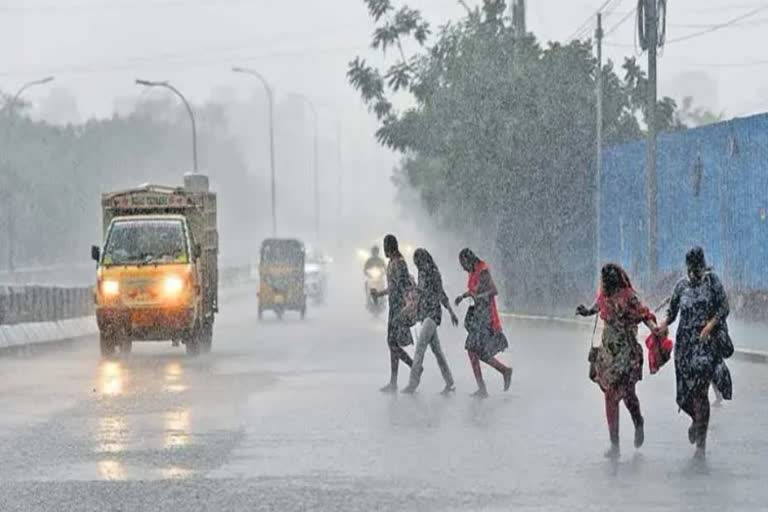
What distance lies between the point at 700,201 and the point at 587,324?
515cm

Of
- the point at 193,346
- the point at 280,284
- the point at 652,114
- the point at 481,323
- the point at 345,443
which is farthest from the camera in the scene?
the point at 280,284

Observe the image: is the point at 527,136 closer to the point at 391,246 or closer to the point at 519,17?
the point at 519,17

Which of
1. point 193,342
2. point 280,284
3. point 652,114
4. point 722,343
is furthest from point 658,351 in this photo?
point 280,284

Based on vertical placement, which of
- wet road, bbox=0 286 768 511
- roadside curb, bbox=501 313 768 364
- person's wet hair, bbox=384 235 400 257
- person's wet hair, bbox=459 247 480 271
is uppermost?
person's wet hair, bbox=384 235 400 257

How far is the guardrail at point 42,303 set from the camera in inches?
1357

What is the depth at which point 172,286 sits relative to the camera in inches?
1198

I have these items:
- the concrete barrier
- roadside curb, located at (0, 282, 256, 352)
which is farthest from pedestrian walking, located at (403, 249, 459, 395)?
the concrete barrier

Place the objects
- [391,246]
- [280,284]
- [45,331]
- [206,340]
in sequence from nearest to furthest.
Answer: [391,246], [206,340], [45,331], [280,284]

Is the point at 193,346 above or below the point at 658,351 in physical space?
below

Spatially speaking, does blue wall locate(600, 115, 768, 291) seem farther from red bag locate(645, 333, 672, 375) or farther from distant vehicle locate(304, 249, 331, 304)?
red bag locate(645, 333, 672, 375)

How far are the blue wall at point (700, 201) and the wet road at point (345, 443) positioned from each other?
1214 centimetres

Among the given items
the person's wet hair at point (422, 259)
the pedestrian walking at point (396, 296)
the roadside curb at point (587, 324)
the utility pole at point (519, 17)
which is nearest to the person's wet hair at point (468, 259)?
the person's wet hair at point (422, 259)

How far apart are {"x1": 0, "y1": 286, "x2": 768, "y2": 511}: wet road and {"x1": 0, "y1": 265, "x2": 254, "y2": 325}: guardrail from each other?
642cm

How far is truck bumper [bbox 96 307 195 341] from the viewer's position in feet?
99.2
